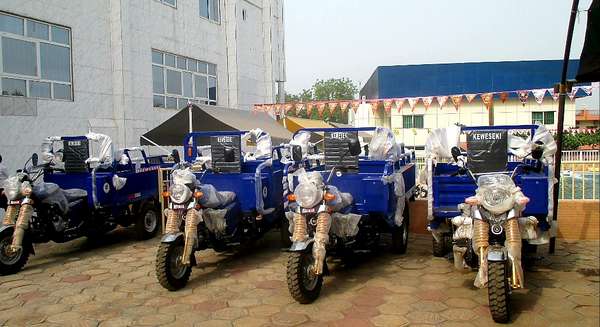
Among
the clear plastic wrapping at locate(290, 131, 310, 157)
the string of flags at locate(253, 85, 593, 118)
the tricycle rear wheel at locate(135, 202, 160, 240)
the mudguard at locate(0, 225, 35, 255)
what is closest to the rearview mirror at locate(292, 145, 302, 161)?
the clear plastic wrapping at locate(290, 131, 310, 157)

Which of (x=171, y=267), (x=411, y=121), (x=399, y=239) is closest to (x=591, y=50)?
(x=399, y=239)

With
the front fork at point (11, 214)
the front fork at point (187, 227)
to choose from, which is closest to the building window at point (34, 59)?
the front fork at point (11, 214)

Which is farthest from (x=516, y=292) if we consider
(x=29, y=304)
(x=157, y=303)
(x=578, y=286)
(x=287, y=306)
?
(x=29, y=304)

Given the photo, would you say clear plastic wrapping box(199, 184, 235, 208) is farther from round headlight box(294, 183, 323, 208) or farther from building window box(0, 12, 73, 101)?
building window box(0, 12, 73, 101)

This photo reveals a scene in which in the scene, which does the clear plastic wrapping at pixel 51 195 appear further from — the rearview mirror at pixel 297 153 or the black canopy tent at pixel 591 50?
the black canopy tent at pixel 591 50

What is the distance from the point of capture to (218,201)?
Result: 6.10 m

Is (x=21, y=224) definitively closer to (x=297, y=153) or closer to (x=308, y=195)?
(x=297, y=153)

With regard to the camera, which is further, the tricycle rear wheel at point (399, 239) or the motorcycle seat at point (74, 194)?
the motorcycle seat at point (74, 194)

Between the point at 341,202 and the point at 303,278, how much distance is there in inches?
41.8

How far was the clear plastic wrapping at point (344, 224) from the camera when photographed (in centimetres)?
547

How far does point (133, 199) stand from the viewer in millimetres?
8383

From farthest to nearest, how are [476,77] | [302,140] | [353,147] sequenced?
[476,77], [302,140], [353,147]

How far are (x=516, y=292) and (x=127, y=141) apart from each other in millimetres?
11053

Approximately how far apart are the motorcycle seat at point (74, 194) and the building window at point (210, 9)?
11558 millimetres
